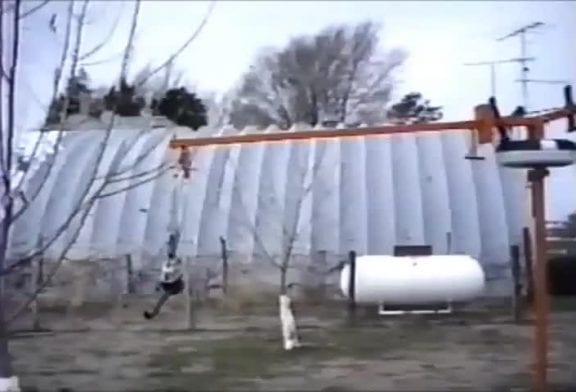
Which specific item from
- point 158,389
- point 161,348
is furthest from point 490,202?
point 158,389

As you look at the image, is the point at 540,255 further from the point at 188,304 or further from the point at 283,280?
the point at 283,280

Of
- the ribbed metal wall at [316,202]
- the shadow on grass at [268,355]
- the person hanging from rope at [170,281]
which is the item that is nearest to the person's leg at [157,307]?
the person hanging from rope at [170,281]

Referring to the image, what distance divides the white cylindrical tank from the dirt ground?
0.37m

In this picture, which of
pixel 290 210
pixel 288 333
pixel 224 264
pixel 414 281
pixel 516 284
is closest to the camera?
pixel 288 333

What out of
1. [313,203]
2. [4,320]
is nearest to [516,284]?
[313,203]

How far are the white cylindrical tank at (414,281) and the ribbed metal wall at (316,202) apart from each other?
1.39 m

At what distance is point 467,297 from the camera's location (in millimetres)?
16766

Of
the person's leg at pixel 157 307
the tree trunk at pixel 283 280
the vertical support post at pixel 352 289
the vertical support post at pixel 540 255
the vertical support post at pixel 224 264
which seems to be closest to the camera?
the vertical support post at pixel 540 255

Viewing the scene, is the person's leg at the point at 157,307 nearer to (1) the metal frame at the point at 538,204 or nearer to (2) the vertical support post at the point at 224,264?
(2) the vertical support post at the point at 224,264

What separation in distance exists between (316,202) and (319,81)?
19.8 m

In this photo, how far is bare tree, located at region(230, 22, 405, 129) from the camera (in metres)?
38.3

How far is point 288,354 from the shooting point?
1226 cm

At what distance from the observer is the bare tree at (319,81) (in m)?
38.3

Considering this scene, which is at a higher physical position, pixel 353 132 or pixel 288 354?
pixel 353 132
